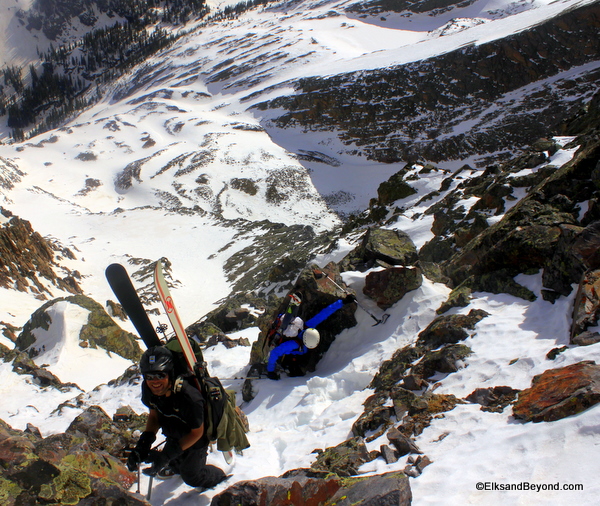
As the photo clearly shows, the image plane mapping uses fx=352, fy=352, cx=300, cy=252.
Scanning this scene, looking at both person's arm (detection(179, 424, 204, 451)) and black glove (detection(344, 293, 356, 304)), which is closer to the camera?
person's arm (detection(179, 424, 204, 451))

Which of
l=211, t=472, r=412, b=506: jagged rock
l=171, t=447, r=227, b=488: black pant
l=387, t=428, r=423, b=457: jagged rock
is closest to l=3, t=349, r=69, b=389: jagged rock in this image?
l=171, t=447, r=227, b=488: black pant

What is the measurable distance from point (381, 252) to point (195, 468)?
24.1 feet

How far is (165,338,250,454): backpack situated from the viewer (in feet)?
Result: 11.6

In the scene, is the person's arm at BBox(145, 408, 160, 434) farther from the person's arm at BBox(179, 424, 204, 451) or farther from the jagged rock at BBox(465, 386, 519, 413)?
the jagged rock at BBox(465, 386, 519, 413)

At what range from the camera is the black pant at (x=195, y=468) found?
349cm

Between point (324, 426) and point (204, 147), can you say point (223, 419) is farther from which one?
point (204, 147)

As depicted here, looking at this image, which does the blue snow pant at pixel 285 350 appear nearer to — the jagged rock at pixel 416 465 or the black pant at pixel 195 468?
the black pant at pixel 195 468

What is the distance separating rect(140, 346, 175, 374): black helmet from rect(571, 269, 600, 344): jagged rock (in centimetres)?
462

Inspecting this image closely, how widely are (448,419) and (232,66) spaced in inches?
3943

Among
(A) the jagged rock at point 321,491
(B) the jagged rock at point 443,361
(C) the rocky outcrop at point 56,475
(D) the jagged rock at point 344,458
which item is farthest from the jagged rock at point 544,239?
(C) the rocky outcrop at point 56,475

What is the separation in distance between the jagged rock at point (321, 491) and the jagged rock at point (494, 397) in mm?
1589

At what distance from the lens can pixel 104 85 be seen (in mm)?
121625

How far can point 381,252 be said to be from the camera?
9727 mm

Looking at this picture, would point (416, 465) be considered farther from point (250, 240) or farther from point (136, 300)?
point (250, 240)
